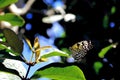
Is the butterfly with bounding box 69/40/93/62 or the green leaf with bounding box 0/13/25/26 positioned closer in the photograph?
the butterfly with bounding box 69/40/93/62

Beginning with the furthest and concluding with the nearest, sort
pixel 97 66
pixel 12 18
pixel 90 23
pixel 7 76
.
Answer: pixel 90 23 < pixel 97 66 < pixel 12 18 < pixel 7 76

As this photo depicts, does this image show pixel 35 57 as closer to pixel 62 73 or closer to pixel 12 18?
pixel 62 73

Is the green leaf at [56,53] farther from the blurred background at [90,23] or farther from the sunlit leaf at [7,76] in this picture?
the blurred background at [90,23]

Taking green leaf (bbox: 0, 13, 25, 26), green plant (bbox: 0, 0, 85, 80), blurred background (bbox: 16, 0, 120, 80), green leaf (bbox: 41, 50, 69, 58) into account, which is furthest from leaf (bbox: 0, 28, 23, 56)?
blurred background (bbox: 16, 0, 120, 80)

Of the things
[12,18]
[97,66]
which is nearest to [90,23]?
[97,66]

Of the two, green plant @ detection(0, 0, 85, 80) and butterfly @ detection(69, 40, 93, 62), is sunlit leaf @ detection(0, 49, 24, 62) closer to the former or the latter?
green plant @ detection(0, 0, 85, 80)

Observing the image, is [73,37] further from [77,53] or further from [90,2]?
[77,53]

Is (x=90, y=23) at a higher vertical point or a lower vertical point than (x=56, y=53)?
higher

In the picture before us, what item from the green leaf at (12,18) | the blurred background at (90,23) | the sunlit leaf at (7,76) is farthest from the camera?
the blurred background at (90,23)

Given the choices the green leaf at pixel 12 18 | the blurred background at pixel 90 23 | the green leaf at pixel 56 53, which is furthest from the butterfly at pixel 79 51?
the blurred background at pixel 90 23
